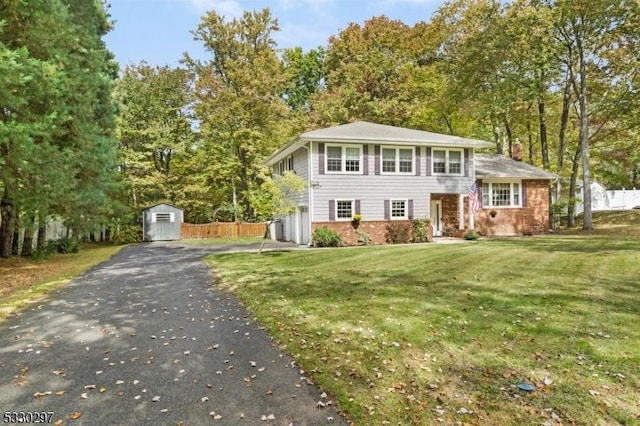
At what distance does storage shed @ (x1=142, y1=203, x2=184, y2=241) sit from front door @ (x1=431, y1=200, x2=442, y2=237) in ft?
56.3

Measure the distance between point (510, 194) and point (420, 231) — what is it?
674 cm

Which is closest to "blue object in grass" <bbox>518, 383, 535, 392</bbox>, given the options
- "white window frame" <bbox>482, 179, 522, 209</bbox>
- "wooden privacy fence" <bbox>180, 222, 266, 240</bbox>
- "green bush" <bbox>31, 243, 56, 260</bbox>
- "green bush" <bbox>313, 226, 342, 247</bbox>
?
"green bush" <bbox>313, 226, 342, 247</bbox>

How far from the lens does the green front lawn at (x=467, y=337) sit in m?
3.48

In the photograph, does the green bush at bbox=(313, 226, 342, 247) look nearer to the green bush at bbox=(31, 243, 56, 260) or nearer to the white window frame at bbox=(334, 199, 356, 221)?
the white window frame at bbox=(334, 199, 356, 221)

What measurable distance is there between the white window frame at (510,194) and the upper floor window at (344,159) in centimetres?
766

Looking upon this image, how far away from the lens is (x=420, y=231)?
1900 centimetres

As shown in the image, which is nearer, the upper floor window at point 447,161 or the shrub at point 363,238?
the shrub at point 363,238

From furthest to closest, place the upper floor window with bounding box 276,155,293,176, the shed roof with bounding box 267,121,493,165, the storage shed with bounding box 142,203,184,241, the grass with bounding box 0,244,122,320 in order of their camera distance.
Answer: the storage shed with bounding box 142,203,184,241, the upper floor window with bounding box 276,155,293,176, the shed roof with bounding box 267,121,493,165, the grass with bounding box 0,244,122,320

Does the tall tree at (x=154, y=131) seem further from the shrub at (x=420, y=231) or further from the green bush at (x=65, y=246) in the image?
the shrub at (x=420, y=231)

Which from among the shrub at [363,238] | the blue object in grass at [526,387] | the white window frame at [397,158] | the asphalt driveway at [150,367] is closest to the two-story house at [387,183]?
the white window frame at [397,158]

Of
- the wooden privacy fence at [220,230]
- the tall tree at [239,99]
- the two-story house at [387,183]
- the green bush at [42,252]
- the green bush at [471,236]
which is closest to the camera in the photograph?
the green bush at [42,252]

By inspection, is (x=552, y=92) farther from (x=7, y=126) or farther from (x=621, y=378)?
(x=7, y=126)

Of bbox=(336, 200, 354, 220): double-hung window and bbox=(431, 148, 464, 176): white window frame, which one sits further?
bbox=(431, 148, 464, 176): white window frame

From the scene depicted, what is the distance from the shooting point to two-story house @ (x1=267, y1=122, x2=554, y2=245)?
59.9 feet
